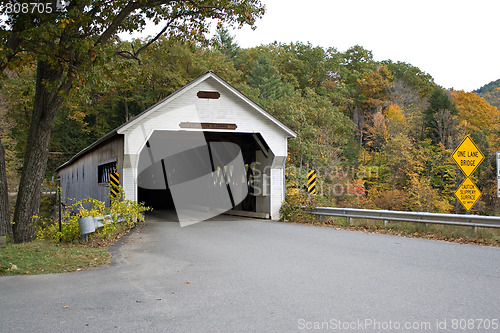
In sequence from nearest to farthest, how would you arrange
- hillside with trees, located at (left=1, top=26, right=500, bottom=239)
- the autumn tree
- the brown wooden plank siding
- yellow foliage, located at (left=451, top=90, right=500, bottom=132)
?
the autumn tree, the brown wooden plank siding, hillside with trees, located at (left=1, top=26, right=500, bottom=239), yellow foliage, located at (left=451, top=90, right=500, bottom=132)

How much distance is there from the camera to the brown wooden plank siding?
16391 mm

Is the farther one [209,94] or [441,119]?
[441,119]

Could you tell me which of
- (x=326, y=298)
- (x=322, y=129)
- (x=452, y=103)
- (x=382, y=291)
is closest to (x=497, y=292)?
(x=382, y=291)

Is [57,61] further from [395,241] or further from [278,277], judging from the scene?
[395,241]

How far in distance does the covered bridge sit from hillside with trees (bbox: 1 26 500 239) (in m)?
4.26

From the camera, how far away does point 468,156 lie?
437 inches

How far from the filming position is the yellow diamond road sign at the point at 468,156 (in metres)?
11.0

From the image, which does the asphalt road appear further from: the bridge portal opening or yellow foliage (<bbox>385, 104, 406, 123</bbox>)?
yellow foliage (<bbox>385, 104, 406, 123</bbox>)

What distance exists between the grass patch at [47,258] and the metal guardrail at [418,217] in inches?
301

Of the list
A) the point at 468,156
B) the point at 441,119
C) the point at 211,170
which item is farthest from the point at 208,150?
the point at 441,119

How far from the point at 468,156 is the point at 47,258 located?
9.86 meters

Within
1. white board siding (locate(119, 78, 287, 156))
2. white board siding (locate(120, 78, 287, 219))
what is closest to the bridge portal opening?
white board siding (locate(120, 78, 287, 219))

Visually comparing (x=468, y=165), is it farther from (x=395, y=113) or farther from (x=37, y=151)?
(x=395, y=113)

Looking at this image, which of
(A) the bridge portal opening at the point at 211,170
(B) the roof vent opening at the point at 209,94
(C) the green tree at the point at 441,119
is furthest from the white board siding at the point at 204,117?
(C) the green tree at the point at 441,119
